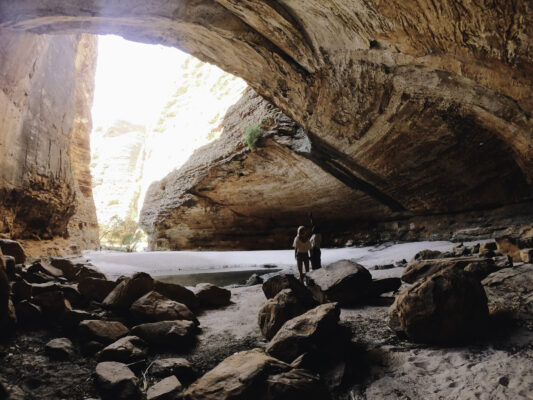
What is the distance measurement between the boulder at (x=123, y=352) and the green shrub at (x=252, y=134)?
9234 millimetres

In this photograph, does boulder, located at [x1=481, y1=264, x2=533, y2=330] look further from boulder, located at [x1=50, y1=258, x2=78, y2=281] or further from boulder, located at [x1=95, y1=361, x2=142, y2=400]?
boulder, located at [x1=50, y1=258, x2=78, y2=281]

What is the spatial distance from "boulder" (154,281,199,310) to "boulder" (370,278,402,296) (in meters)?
2.36

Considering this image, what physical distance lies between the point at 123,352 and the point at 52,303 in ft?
3.37

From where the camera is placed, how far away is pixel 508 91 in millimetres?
4277

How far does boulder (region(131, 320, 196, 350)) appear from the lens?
2.31 metres

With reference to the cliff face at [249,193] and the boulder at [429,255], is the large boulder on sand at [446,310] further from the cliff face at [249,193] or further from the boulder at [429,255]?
the cliff face at [249,193]

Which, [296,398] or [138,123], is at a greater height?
[138,123]

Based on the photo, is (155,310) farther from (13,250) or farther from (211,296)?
(13,250)

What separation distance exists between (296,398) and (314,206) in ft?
38.8

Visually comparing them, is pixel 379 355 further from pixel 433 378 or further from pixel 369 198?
pixel 369 198

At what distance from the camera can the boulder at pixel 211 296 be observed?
384cm

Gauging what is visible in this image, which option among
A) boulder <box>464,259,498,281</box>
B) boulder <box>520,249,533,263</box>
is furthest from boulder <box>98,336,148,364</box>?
boulder <box>520,249,533,263</box>

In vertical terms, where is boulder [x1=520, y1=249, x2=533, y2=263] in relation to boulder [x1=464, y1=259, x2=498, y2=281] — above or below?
above

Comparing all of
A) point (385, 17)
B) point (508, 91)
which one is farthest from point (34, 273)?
point (508, 91)
